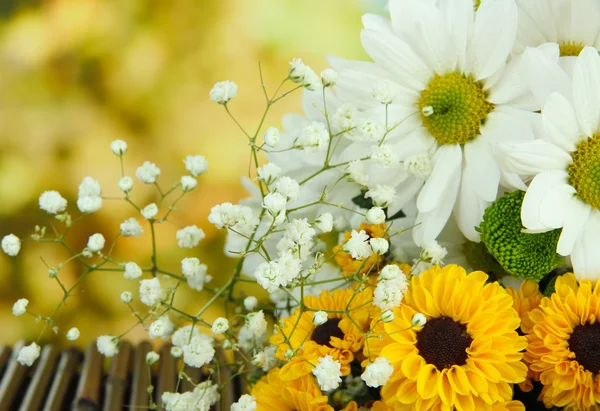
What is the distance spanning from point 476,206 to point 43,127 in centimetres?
67

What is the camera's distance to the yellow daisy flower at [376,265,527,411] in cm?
33

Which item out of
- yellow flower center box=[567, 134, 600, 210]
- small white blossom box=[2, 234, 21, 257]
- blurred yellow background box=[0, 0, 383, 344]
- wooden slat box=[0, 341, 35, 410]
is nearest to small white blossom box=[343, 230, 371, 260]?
yellow flower center box=[567, 134, 600, 210]

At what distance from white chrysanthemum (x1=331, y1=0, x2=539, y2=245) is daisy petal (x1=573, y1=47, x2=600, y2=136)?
0.11 feet

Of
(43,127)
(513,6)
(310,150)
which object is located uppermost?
(513,6)

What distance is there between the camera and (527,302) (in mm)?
372

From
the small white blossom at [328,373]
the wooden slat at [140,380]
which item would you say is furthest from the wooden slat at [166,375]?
the small white blossom at [328,373]

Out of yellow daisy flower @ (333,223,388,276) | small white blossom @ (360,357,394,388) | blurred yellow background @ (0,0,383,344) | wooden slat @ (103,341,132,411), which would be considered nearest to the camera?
small white blossom @ (360,357,394,388)

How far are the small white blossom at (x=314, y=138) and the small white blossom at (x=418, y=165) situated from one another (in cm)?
5

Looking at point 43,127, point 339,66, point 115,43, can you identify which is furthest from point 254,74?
point 339,66

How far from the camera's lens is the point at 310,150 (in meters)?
0.39

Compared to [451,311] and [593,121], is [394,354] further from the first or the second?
[593,121]

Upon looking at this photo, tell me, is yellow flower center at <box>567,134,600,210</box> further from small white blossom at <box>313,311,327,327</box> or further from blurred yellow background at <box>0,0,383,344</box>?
blurred yellow background at <box>0,0,383,344</box>

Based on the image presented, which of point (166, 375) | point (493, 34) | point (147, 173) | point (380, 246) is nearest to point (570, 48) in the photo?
point (493, 34)

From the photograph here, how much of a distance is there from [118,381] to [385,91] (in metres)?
0.33
